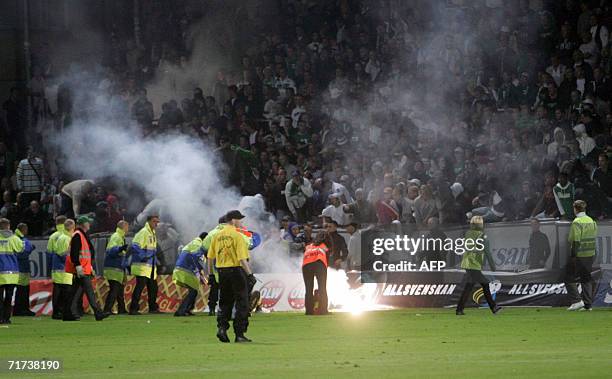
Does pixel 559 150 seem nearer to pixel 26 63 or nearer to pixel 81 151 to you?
pixel 81 151

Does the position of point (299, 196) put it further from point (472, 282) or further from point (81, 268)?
point (81, 268)

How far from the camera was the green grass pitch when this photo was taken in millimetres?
13328

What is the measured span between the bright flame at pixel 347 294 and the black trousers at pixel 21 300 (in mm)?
6745

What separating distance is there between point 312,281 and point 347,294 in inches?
97.7

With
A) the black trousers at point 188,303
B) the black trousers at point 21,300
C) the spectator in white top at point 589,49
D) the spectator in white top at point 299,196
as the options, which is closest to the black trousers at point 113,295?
the black trousers at point 188,303

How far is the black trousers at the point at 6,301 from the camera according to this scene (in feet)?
80.1

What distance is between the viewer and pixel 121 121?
34.5m

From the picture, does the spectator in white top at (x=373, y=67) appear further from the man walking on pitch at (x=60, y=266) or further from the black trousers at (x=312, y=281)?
the man walking on pitch at (x=60, y=266)

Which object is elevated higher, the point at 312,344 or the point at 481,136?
the point at 481,136

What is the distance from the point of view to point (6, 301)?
24.6 m

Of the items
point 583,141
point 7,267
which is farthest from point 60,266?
point 583,141

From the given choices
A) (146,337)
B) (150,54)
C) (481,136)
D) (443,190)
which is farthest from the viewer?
(150,54)

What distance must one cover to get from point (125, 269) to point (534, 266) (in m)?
8.63

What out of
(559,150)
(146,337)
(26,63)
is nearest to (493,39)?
(559,150)
